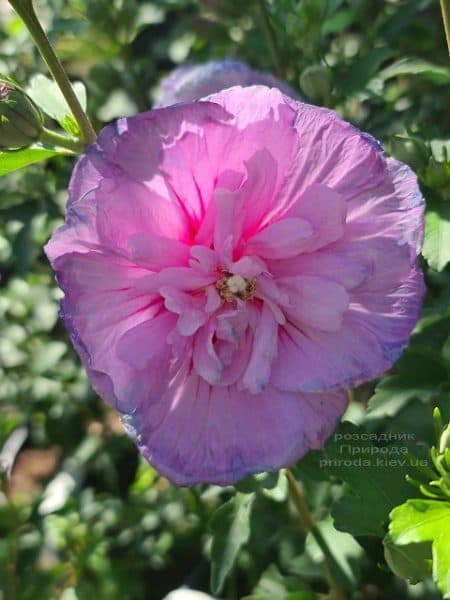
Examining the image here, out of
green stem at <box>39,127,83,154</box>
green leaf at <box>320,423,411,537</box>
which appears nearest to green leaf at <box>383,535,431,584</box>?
green leaf at <box>320,423,411,537</box>

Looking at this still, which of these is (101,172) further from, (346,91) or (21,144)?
(346,91)

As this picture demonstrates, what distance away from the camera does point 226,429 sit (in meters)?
0.82

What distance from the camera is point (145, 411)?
2.69ft

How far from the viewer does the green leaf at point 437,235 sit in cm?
91

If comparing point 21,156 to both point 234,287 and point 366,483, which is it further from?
point 366,483

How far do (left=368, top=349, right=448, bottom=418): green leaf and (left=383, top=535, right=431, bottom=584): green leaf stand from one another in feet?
0.93

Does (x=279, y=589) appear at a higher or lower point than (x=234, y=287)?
lower

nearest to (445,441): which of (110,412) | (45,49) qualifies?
(45,49)

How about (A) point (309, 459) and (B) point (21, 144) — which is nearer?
(B) point (21, 144)

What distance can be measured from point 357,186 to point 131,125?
0.23 meters

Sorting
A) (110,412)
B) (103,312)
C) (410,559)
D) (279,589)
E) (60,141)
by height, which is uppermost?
(60,141)

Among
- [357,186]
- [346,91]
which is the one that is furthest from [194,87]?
[357,186]

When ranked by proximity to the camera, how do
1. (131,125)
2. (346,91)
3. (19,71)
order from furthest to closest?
(19,71), (346,91), (131,125)

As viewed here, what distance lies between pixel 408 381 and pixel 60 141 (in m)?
0.53
